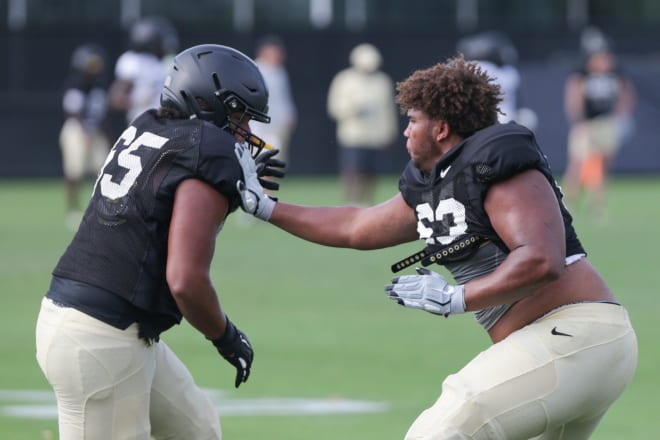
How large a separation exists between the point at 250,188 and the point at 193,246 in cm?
62

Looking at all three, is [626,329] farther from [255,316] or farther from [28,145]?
[28,145]

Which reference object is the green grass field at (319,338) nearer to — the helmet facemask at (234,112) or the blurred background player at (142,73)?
the blurred background player at (142,73)

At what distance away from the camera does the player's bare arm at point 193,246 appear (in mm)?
4691

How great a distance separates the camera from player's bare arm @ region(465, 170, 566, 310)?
15.6 feet

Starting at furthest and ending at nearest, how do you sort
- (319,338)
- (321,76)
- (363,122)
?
1. (321,76)
2. (363,122)
3. (319,338)

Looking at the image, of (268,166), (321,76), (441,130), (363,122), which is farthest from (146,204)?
(321,76)

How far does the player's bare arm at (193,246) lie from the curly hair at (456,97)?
0.88 metres

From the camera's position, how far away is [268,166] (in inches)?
222

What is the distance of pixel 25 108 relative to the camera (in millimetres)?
27078

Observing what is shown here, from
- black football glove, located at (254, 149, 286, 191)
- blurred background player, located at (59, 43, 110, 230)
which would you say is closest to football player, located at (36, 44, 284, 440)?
black football glove, located at (254, 149, 286, 191)

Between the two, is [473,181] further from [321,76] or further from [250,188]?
[321,76]

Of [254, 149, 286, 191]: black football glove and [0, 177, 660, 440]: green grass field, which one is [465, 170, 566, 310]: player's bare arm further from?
[0, 177, 660, 440]: green grass field

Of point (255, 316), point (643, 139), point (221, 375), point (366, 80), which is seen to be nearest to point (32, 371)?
point (221, 375)

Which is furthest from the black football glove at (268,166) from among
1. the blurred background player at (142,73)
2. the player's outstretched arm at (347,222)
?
the blurred background player at (142,73)
